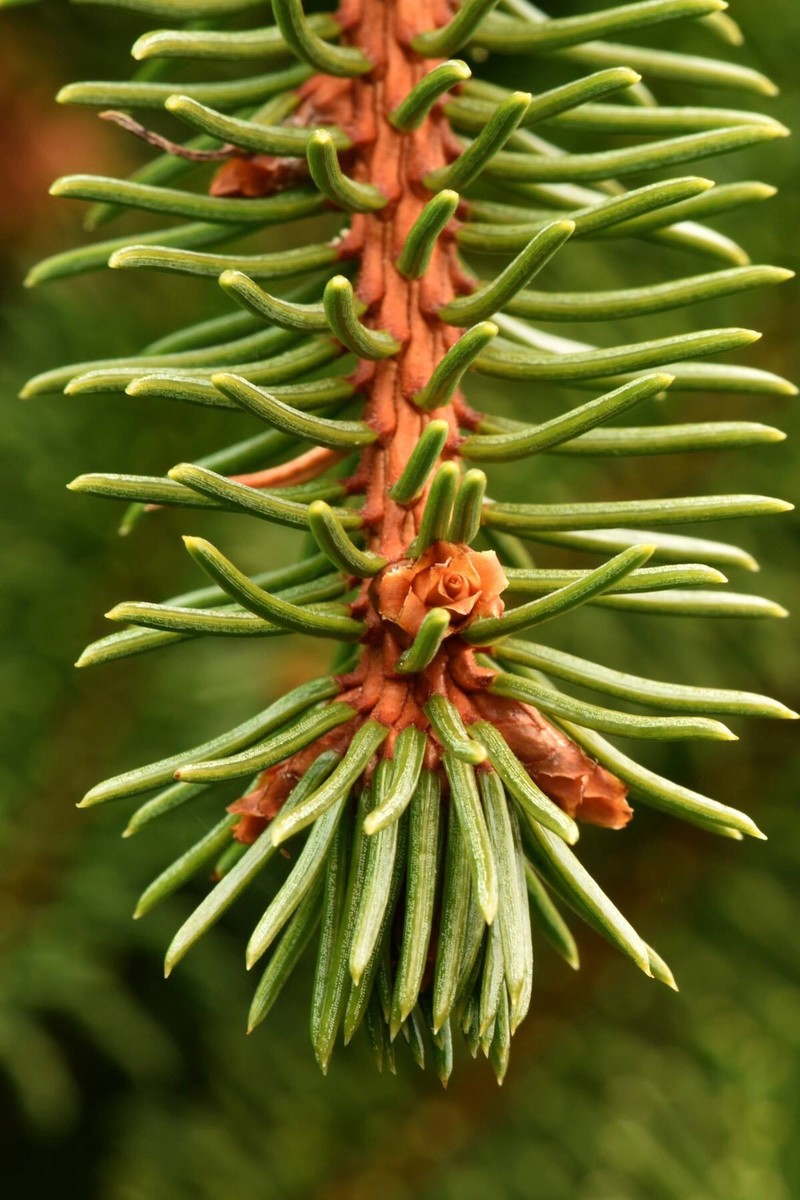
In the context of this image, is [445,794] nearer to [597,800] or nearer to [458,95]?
[597,800]

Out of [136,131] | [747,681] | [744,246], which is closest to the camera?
[136,131]

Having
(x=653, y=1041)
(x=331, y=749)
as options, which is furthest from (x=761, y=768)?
(x=331, y=749)

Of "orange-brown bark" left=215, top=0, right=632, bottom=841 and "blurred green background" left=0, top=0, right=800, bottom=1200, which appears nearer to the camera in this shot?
"orange-brown bark" left=215, top=0, right=632, bottom=841

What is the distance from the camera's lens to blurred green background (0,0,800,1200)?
2.95 feet

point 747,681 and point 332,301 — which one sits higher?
point 332,301

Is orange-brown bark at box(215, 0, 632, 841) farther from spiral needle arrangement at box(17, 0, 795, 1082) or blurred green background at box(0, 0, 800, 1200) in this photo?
blurred green background at box(0, 0, 800, 1200)

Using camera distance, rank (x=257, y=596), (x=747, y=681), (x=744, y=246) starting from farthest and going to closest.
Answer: (x=747, y=681) → (x=744, y=246) → (x=257, y=596)

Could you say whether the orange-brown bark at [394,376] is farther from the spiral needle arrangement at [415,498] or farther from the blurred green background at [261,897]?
the blurred green background at [261,897]

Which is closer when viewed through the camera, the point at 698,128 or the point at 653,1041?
the point at 698,128

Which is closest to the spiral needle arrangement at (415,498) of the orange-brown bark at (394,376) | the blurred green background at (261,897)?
the orange-brown bark at (394,376)

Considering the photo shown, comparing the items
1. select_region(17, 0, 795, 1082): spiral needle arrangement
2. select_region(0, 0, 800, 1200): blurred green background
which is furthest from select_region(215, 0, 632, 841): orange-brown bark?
select_region(0, 0, 800, 1200): blurred green background

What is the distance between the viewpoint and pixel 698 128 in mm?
530

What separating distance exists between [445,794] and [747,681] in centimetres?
65

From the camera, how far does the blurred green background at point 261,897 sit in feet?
2.95
